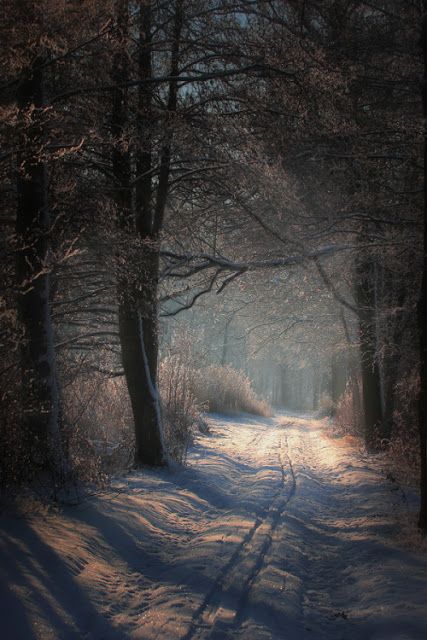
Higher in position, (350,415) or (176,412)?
(176,412)

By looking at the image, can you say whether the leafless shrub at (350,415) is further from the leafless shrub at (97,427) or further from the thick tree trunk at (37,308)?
the thick tree trunk at (37,308)

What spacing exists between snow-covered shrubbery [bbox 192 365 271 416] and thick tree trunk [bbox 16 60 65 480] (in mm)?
10525

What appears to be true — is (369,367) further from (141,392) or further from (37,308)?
(37,308)

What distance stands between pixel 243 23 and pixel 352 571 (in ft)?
24.4

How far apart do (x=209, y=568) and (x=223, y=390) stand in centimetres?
1441

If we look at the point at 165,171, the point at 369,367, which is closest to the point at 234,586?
the point at 165,171

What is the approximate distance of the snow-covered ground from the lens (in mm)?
3250

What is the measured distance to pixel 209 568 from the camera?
4.20 m

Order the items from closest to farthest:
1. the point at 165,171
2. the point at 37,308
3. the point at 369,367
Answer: the point at 37,308 → the point at 165,171 → the point at 369,367

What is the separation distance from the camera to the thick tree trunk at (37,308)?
5195mm

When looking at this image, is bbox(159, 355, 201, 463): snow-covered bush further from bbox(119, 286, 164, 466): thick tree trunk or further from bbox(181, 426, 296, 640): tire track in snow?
bbox(181, 426, 296, 640): tire track in snow

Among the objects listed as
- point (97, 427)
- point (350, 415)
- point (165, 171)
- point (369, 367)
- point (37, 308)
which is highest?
point (165, 171)

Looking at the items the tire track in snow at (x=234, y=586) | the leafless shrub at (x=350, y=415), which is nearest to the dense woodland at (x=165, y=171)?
the tire track in snow at (x=234, y=586)

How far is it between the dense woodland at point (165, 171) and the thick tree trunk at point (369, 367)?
1.03 m
